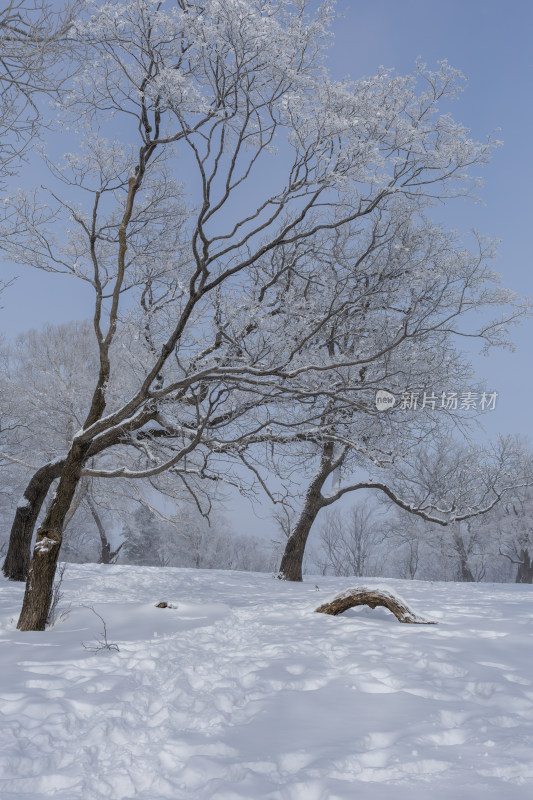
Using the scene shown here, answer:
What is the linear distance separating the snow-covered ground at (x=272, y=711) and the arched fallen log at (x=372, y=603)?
152 millimetres

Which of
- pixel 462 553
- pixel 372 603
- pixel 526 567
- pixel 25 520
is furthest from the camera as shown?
pixel 526 567

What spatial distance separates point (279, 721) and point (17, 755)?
58.6 inches

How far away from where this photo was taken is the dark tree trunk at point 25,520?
36.4ft

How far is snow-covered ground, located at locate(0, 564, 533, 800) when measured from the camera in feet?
8.80

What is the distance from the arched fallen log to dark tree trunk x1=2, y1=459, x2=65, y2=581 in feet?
22.0

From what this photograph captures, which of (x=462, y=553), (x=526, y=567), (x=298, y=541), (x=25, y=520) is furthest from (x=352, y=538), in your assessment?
(x=25, y=520)

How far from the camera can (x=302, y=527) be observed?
13.6 metres

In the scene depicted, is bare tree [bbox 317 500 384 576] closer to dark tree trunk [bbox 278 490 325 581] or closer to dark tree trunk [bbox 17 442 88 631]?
dark tree trunk [bbox 278 490 325 581]

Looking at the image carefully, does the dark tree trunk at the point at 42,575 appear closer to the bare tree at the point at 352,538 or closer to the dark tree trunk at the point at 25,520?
the dark tree trunk at the point at 25,520

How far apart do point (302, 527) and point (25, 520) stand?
626 centimetres

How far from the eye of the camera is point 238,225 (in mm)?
7133

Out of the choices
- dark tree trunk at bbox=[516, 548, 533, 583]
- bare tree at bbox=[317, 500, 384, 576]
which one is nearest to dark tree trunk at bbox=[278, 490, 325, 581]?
dark tree trunk at bbox=[516, 548, 533, 583]

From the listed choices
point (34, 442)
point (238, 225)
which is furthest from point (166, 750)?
point (34, 442)

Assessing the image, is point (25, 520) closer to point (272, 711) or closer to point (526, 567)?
point (272, 711)
